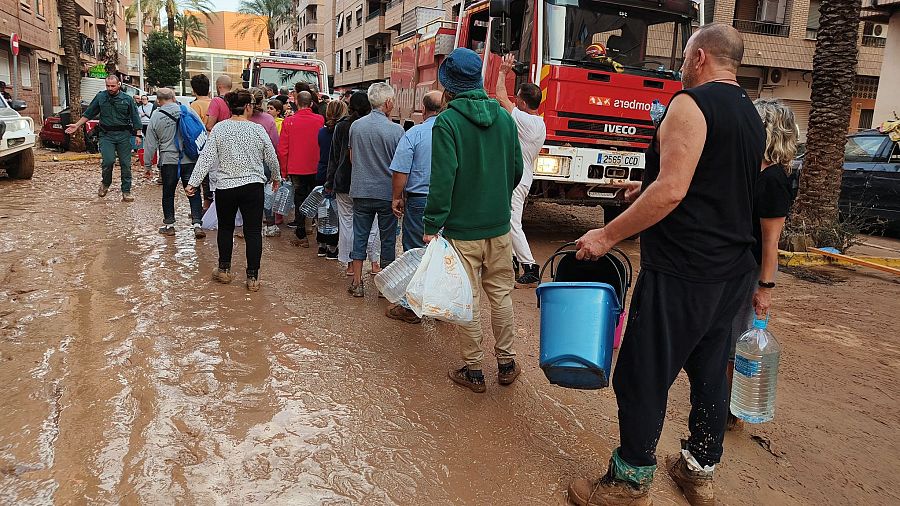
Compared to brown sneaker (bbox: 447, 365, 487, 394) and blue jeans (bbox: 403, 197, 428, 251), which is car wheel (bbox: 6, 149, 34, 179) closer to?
blue jeans (bbox: 403, 197, 428, 251)

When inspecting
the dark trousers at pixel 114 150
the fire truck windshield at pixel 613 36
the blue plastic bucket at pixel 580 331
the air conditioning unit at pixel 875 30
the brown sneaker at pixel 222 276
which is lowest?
the brown sneaker at pixel 222 276

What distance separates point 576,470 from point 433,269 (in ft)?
4.13

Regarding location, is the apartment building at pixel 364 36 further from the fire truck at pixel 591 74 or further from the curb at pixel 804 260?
the curb at pixel 804 260

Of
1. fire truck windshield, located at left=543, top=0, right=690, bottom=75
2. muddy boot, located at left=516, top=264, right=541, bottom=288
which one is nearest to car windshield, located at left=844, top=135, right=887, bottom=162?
fire truck windshield, located at left=543, top=0, right=690, bottom=75

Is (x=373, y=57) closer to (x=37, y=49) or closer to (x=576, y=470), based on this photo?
(x=37, y=49)

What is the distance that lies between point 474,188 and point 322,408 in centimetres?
151

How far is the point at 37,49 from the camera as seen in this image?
28.1 metres

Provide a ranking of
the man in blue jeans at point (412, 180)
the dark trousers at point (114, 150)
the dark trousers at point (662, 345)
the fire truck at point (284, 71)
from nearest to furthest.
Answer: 1. the dark trousers at point (662, 345)
2. the man in blue jeans at point (412, 180)
3. the dark trousers at point (114, 150)
4. the fire truck at point (284, 71)

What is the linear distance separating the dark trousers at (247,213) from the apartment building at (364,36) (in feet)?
89.4

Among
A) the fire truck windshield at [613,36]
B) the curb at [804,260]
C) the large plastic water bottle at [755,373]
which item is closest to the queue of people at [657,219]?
the large plastic water bottle at [755,373]

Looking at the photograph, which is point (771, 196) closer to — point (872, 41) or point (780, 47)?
point (780, 47)

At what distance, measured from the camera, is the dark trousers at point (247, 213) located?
227 inches

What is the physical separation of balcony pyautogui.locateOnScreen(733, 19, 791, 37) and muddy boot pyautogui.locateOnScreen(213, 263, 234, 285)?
23.9m

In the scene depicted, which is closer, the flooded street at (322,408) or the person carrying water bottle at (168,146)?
the flooded street at (322,408)
